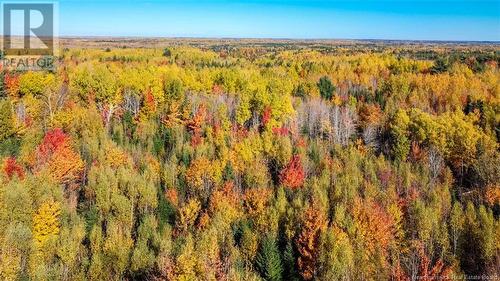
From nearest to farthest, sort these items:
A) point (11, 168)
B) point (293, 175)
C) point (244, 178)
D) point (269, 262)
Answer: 1. point (269, 262)
2. point (11, 168)
3. point (293, 175)
4. point (244, 178)

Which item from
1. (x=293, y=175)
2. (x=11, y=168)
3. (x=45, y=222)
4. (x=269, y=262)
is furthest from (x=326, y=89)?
(x=45, y=222)

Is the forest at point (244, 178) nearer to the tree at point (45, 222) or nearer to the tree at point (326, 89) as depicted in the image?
the tree at point (45, 222)

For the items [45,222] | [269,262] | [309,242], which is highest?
[309,242]

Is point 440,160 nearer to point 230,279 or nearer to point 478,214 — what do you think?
point 478,214

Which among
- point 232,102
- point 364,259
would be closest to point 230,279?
point 364,259

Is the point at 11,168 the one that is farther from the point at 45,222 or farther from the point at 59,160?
the point at 45,222

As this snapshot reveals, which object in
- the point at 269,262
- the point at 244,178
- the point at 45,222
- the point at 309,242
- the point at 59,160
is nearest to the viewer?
the point at 269,262

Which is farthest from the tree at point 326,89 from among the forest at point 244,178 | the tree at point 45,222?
the tree at point 45,222
